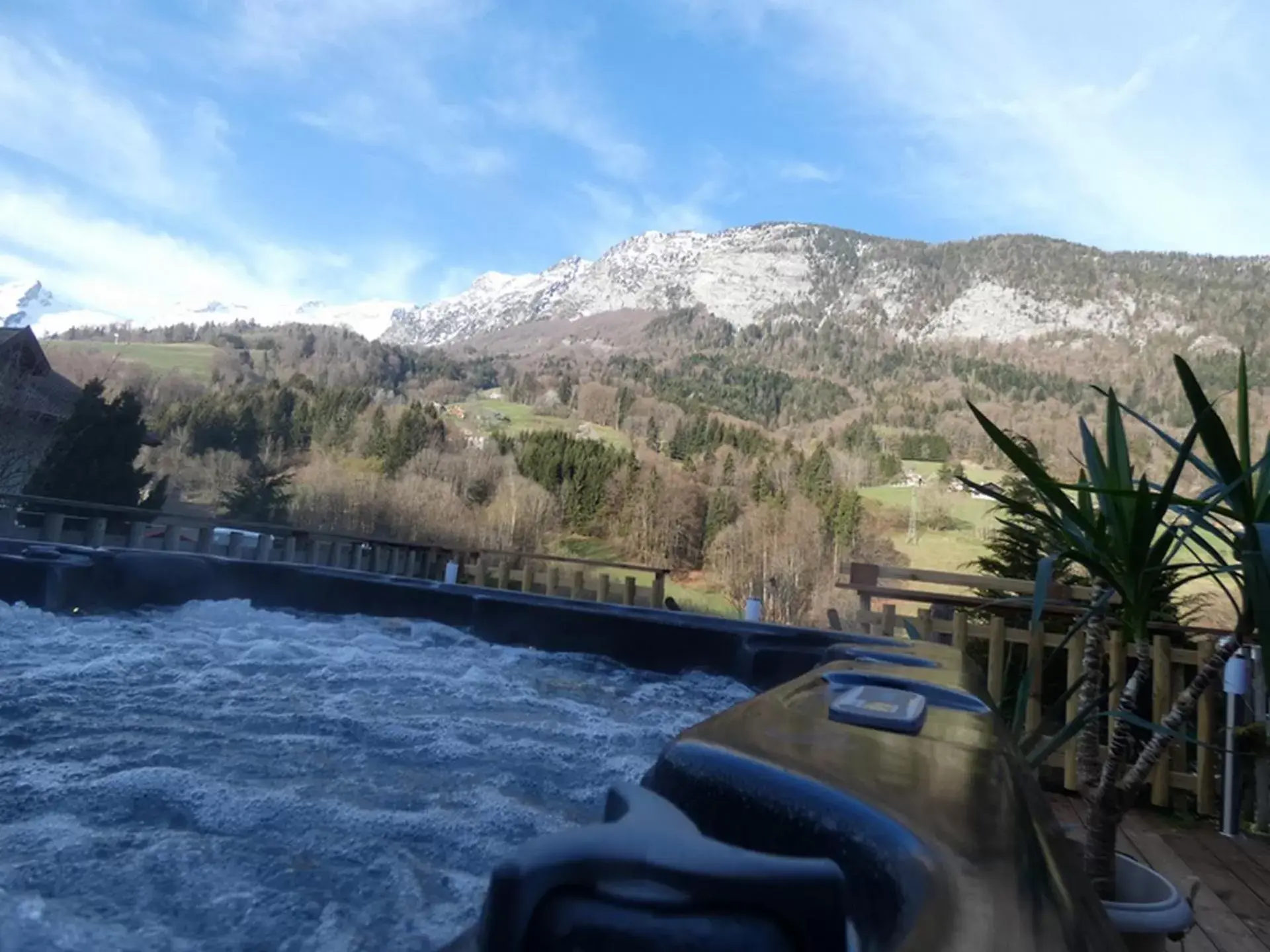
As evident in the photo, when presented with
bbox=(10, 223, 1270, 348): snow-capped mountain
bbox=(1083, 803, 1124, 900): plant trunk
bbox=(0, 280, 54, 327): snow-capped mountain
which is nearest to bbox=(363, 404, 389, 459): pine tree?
bbox=(10, 223, 1270, 348): snow-capped mountain

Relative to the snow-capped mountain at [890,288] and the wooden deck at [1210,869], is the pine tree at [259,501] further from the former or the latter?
the wooden deck at [1210,869]

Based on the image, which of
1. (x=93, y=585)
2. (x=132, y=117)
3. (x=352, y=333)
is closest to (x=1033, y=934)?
(x=93, y=585)

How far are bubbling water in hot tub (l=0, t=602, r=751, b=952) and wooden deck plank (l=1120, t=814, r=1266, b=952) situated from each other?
1130 mm

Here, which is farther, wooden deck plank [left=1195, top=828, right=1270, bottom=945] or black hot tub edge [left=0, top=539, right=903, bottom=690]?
black hot tub edge [left=0, top=539, right=903, bottom=690]

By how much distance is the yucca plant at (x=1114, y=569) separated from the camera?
1.11 meters

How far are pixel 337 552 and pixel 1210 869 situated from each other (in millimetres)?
6411

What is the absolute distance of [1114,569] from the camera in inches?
47.9

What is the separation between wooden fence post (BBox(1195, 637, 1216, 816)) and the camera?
239 centimetres

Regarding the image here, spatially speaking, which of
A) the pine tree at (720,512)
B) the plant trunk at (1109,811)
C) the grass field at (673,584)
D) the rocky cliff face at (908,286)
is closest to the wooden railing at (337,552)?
the plant trunk at (1109,811)

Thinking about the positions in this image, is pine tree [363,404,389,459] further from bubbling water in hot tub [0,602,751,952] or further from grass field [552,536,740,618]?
bubbling water in hot tub [0,602,751,952]

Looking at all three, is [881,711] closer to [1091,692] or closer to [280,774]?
[1091,692]

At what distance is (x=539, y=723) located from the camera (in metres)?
2.19

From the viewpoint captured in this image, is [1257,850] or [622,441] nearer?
[1257,850]

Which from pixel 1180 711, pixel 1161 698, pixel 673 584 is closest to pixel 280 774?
pixel 1180 711
